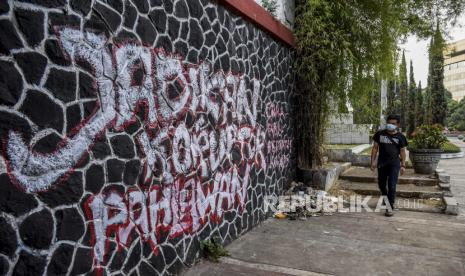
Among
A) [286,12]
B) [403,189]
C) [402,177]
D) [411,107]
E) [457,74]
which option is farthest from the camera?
[457,74]

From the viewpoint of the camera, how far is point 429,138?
9.70 meters

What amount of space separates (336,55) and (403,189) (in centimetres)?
339

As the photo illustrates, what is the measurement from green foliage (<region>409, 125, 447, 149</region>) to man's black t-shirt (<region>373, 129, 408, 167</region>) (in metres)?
3.08

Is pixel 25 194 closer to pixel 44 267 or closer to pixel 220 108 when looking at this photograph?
pixel 44 267

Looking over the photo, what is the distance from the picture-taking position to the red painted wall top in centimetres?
523

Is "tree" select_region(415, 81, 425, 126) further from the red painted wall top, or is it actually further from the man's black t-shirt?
the red painted wall top

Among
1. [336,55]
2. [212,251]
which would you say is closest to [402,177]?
[336,55]

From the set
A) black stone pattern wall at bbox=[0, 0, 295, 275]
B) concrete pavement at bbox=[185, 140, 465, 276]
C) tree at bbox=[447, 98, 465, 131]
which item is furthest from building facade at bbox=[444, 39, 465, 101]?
black stone pattern wall at bbox=[0, 0, 295, 275]

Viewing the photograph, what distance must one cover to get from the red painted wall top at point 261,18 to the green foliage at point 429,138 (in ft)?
15.1

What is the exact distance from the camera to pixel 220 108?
504 cm

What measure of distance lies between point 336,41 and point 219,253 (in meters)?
5.36

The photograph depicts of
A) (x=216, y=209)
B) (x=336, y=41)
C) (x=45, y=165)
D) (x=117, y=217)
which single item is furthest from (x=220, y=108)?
(x=336, y=41)

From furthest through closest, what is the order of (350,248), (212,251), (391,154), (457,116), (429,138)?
(457,116)
(429,138)
(391,154)
(350,248)
(212,251)

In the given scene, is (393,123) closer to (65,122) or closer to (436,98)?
(65,122)
